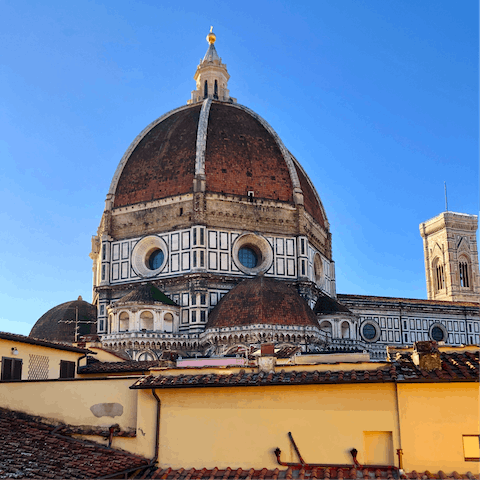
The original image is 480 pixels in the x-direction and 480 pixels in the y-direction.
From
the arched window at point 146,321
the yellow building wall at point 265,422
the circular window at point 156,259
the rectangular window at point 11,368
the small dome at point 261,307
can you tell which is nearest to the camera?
the yellow building wall at point 265,422

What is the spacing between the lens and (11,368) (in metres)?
16.1

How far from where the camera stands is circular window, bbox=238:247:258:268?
41281mm

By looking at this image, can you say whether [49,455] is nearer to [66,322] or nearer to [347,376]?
[347,376]

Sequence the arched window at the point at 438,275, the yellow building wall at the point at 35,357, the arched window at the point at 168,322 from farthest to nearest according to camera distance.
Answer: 1. the arched window at the point at 438,275
2. the arched window at the point at 168,322
3. the yellow building wall at the point at 35,357

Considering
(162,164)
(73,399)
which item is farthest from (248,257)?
(73,399)

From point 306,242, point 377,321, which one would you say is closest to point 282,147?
point 306,242

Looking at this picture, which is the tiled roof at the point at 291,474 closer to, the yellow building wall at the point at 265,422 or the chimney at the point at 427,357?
the yellow building wall at the point at 265,422

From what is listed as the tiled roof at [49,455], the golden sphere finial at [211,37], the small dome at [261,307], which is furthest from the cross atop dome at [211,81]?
the tiled roof at [49,455]

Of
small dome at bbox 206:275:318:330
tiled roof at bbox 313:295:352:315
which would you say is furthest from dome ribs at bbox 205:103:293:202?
small dome at bbox 206:275:318:330

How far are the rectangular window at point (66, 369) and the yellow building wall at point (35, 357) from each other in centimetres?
14

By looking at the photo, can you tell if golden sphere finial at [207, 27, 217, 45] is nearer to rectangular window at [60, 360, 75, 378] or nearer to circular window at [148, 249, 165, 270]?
circular window at [148, 249, 165, 270]

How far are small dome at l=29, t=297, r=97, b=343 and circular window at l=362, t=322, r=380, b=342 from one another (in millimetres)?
19726

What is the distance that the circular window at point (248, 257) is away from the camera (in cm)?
4128

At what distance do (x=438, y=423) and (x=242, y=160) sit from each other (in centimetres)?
3322
